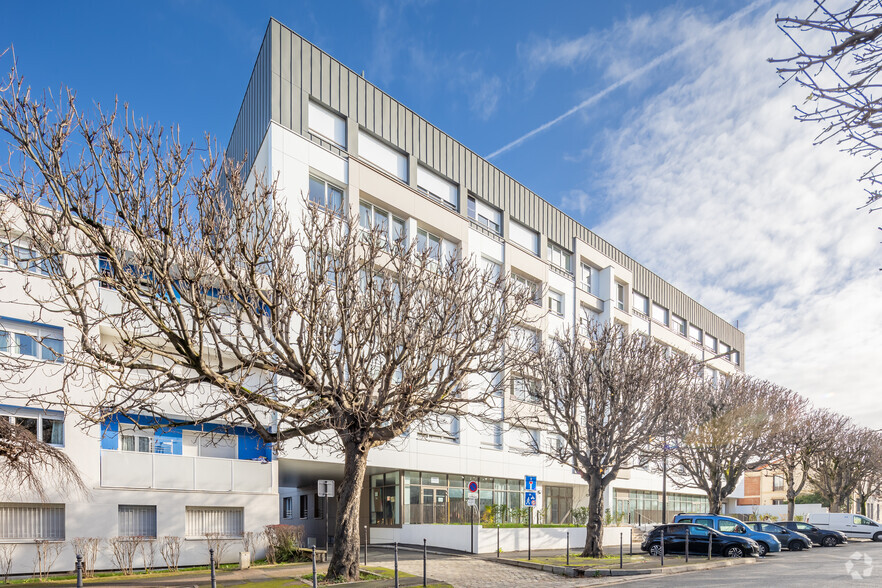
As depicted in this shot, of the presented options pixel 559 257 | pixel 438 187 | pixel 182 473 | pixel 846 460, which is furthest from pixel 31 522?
pixel 846 460

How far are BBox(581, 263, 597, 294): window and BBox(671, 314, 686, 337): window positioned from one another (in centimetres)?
1390

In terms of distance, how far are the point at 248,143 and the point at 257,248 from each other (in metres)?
17.5

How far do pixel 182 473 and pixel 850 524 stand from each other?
132 feet

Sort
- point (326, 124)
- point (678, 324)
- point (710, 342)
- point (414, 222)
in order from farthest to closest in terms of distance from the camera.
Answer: point (710, 342), point (678, 324), point (414, 222), point (326, 124)

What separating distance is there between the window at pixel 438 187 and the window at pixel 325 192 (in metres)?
5.42

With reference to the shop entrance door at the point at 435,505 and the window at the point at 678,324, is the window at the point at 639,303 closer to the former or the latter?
the window at the point at 678,324

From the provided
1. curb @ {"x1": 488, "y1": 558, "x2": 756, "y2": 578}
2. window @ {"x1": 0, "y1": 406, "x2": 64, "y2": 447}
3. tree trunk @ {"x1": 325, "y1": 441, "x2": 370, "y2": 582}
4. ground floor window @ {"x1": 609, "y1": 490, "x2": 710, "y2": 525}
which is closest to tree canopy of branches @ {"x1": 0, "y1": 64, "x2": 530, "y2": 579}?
tree trunk @ {"x1": 325, "y1": 441, "x2": 370, "y2": 582}

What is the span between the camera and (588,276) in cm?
4434

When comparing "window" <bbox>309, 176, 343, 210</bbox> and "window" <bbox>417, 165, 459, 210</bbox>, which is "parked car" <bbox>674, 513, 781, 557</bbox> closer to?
"window" <bbox>417, 165, 459, 210</bbox>

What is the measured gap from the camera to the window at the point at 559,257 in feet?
133

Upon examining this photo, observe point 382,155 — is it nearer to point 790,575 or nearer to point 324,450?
point 324,450

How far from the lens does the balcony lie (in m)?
19.4

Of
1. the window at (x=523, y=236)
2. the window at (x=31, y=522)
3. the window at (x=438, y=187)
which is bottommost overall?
the window at (x=31, y=522)

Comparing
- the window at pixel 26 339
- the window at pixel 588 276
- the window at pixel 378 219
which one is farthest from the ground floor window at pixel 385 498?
Result: the window at pixel 588 276
